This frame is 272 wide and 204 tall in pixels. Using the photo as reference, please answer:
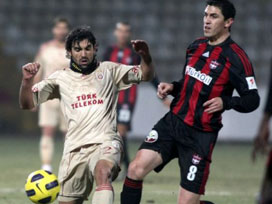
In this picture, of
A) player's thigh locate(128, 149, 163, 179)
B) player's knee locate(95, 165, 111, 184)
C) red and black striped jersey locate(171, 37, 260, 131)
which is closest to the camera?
player's knee locate(95, 165, 111, 184)

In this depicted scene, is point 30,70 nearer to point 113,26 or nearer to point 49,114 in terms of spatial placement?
point 49,114

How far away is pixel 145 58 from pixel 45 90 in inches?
35.0

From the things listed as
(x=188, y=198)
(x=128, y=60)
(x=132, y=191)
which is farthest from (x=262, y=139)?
(x=128, y=60)

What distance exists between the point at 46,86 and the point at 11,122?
13.0m

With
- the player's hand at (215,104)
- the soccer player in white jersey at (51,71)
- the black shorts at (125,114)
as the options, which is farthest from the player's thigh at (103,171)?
the soccer player in white jersey at (51,71)

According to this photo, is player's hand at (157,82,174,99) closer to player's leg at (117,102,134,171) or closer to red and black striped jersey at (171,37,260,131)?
red and black striped jersey at (171,37,260,131)

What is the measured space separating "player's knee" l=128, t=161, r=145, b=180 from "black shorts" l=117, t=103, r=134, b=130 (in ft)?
15.6

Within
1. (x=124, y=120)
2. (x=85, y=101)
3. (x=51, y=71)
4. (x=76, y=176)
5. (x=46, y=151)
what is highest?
(x=85, y=101)

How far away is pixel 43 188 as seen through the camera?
23.9 feet

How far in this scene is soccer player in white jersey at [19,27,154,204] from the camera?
7.14m

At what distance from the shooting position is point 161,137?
7.32m

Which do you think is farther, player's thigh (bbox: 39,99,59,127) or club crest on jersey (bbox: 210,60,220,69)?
player's thigh (bbox: 39,99,59,127)

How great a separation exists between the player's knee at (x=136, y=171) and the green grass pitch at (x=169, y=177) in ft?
6.40

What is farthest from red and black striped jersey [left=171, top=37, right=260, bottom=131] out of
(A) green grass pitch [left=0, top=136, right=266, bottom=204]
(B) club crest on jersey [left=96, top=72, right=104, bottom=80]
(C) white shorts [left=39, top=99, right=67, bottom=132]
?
(C) white shorts [left=39, top=99, right=67, bottom=132]
